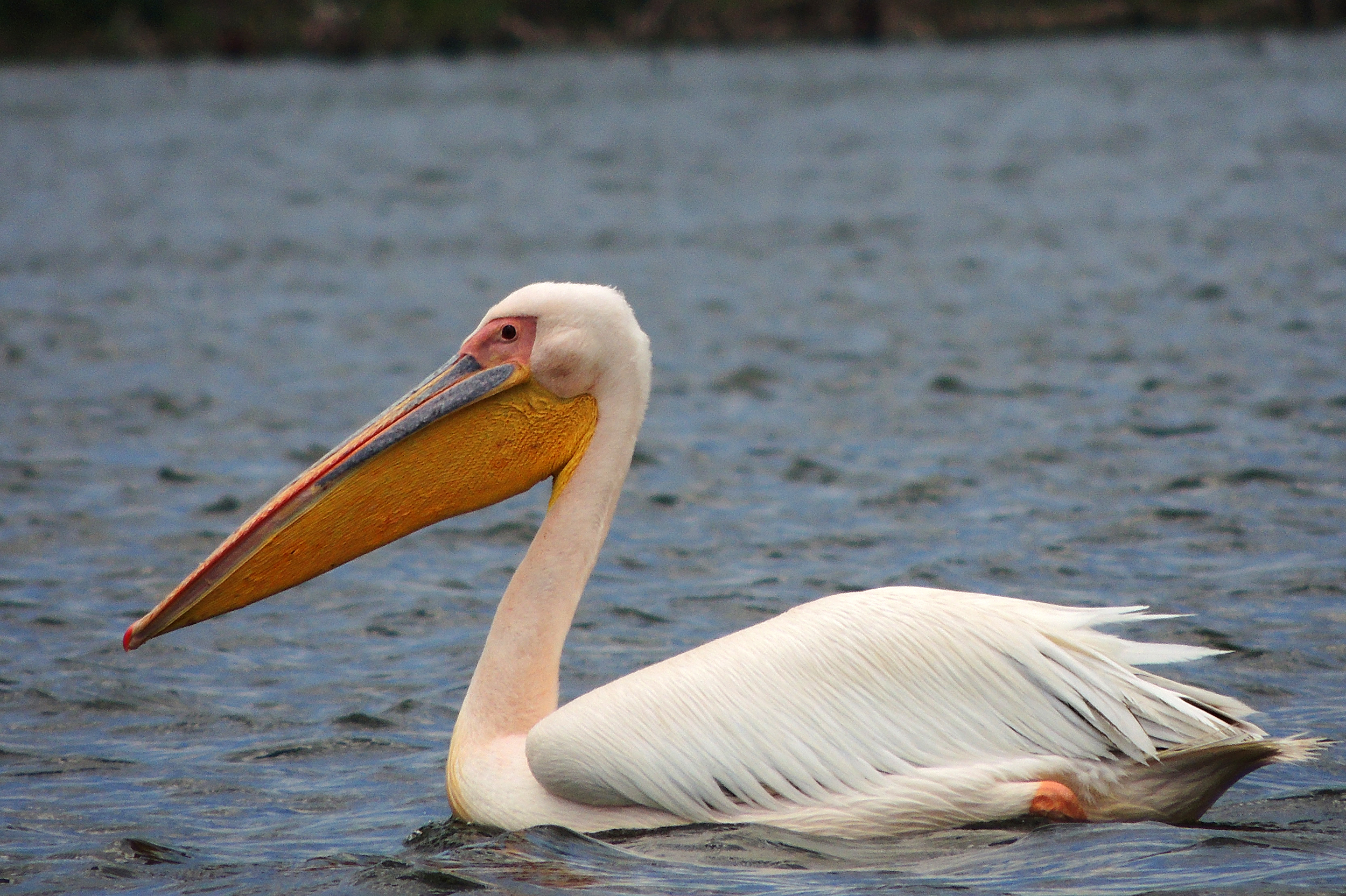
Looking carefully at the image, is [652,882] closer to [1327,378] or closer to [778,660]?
[778,660]

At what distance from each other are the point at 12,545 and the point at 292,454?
172 cm

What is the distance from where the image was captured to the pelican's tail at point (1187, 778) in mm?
3689

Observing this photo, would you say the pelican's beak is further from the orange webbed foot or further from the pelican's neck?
the orange webbed foot

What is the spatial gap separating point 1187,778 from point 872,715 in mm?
738

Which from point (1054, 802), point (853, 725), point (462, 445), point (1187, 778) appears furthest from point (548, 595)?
point (1187, 778)

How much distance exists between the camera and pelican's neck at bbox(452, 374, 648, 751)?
4141mm

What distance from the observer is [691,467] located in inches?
319

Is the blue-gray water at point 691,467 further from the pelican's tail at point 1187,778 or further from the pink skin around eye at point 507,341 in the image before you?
the pink skin around eye at point 507,341

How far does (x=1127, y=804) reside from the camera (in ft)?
12.6

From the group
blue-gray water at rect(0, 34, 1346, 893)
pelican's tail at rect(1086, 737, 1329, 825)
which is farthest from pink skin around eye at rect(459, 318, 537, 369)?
pelican's tail at rect(1086, 737, 1329, 825)

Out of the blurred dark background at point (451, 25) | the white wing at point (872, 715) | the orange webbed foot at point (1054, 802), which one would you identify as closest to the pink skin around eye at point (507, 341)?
the white wing at point (872, 715)

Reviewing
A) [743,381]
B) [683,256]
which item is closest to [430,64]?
[683,256]

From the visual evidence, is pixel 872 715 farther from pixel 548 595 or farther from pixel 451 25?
pixel 451 25

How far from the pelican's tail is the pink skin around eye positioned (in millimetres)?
1813
